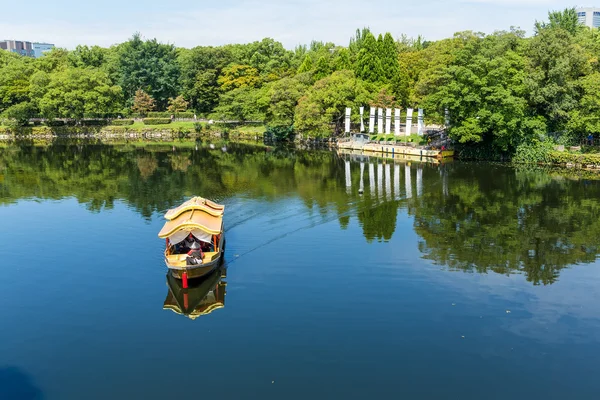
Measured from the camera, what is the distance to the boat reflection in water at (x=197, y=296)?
1934 centimetres

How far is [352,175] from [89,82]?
56.4 metres

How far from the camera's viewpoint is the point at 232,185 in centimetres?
4134

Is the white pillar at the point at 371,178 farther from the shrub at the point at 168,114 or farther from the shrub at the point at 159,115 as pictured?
the shrub at the point at 159,115

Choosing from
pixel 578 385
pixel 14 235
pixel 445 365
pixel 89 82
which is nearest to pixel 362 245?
pixel 445 365

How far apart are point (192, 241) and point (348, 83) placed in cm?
4693

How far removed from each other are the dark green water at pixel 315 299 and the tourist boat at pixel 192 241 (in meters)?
0.81

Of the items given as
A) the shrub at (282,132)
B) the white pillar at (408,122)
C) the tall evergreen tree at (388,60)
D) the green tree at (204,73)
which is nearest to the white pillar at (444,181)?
the white pillar at (408,122)

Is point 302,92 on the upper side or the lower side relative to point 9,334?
upper

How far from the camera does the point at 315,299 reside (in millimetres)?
19703

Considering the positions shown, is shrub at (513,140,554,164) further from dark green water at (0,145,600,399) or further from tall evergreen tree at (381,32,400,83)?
tall evergreen tree at (381,32,400,83)

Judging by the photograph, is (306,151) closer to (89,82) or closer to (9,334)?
(89,82)

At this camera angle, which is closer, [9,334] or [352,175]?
[9,334]

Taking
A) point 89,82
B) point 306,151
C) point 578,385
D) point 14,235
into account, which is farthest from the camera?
point 89,82

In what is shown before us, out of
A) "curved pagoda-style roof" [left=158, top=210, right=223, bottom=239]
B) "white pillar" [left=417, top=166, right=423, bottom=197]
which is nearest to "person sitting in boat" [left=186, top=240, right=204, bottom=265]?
"curved pagoda-style roof" [left=158, top=210, right=223, bottom=239]
